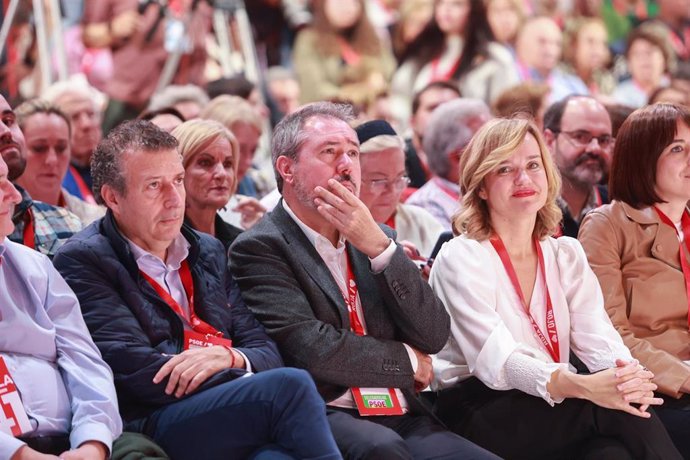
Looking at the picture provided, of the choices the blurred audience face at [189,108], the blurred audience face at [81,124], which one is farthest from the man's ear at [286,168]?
A: the blurred audience face at [189,108]

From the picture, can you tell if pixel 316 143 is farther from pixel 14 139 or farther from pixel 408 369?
pixel 14 139

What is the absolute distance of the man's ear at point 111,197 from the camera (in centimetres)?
311

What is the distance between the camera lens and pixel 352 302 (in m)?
3.30

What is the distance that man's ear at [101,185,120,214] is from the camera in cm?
311

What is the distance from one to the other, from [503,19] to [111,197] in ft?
22.1

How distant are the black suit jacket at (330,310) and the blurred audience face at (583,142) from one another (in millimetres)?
1710

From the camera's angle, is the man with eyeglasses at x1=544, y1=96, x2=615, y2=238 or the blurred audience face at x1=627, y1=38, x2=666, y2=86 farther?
the blurred audience face at x1=627, y1=38, x2=666, y2=86

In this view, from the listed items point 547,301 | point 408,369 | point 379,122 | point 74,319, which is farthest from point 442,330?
point 379,122

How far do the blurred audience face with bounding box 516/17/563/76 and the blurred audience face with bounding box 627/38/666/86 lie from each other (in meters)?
0.81

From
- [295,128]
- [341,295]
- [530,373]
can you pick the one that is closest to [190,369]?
[341,295]

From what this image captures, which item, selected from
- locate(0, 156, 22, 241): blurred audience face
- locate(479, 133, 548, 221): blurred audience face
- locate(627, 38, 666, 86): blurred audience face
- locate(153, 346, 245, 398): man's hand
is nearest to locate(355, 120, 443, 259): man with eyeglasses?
locate(479, 133, 548, 221): blurred audience face

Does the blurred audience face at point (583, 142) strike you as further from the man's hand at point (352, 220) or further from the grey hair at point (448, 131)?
the man's hand at point (352, 220)

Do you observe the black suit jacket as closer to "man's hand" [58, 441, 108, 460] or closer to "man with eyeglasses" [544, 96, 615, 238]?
"man's hand" [58, 441, 108, 460]

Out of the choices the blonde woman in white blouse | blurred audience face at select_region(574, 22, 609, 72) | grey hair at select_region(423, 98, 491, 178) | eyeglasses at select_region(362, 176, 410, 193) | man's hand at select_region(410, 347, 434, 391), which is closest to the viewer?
the blonde woman in white blouse
